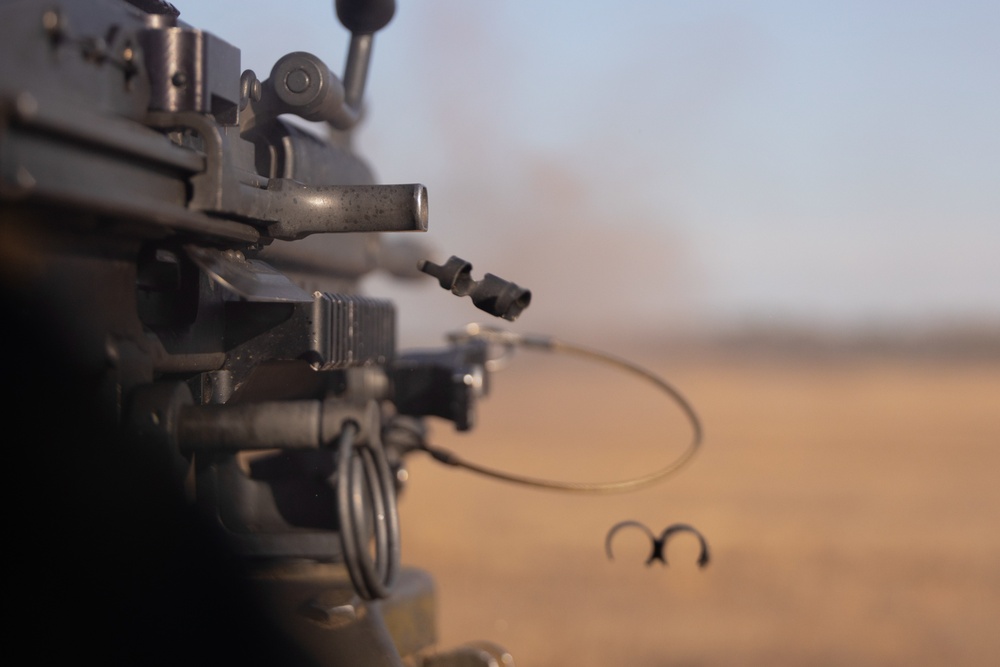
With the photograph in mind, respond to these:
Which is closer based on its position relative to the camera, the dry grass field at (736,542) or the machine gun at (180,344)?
the machine gun at (180,344)

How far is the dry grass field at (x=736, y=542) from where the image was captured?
6238 millimetres

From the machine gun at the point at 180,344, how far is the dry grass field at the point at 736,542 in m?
3.36

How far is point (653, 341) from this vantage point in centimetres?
4906

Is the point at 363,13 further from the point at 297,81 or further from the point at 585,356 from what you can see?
the point at 585,356

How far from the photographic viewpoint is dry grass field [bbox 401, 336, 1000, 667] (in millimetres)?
6238

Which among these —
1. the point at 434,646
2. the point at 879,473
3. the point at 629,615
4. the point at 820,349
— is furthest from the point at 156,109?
the point at 820,349

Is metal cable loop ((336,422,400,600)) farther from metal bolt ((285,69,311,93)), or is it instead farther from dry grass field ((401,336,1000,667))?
dry grass field ((401,336,1000,667))

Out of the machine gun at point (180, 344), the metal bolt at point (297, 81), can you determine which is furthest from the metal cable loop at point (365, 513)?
the metal bolt at point (297, 81)

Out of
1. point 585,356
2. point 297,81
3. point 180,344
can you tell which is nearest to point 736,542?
point 585,356

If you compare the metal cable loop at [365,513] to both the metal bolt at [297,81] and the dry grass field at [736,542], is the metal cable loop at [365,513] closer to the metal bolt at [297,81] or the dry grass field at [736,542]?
the metal bolt at [297,81]

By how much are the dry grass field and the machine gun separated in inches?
132

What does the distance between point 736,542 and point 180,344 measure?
23.4ft

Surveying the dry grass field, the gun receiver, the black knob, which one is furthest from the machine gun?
the dry grass field

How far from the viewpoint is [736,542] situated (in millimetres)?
Result: 8680
